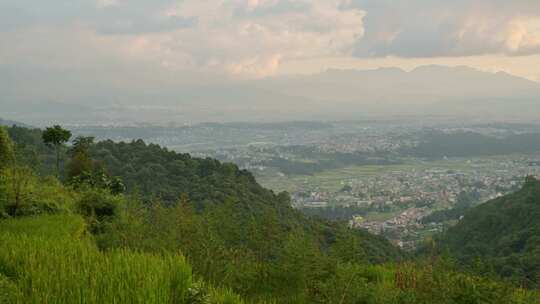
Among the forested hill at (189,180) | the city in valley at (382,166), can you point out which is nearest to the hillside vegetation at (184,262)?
the forested hill at (189,180)

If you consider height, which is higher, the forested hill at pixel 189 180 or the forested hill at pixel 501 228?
the forested hill at pixel 189 180

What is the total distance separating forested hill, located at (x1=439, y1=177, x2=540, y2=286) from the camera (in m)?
25.1

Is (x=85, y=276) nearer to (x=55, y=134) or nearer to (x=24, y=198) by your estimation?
(x=24, y=198)

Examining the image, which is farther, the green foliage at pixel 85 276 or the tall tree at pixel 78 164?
the tall tree at pixel 78 164

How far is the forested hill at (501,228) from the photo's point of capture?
25.1 meters

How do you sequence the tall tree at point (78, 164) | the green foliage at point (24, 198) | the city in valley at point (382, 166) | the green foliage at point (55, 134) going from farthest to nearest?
the city in valley at point (382, 166) → the green foliage at point (55, 134) → the tall tree at point (78, 164) → the green foliage at point (24, 198)

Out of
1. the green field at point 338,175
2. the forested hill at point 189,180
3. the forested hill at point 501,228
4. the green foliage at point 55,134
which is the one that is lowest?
the green field at point 338,175

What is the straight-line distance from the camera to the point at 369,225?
164ft

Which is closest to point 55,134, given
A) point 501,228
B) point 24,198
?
point 24,198

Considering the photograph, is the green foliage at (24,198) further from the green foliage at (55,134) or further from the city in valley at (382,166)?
the city in valley at (382,166)

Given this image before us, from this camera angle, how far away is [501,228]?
31875 mm

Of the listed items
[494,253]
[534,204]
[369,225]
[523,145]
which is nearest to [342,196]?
[369,225]

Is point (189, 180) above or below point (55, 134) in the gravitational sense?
below

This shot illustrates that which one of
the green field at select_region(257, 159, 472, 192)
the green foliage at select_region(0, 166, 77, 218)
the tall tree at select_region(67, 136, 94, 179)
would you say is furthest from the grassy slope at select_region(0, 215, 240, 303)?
the green field at select_region(257, 159, 472, 192)
